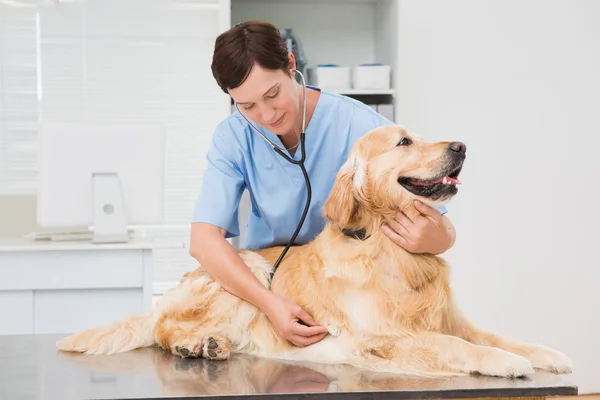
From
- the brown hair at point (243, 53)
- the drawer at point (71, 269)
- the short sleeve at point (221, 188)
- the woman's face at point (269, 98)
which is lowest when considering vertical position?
the drawer at point (71, 269)

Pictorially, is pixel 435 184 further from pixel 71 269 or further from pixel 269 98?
pixel 71 269

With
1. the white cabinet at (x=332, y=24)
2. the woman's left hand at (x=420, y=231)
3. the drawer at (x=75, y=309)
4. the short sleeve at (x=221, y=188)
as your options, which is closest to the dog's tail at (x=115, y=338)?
the short sleeve at (x=221, y=188)

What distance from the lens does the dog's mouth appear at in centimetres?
148

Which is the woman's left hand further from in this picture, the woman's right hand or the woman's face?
the woman's face

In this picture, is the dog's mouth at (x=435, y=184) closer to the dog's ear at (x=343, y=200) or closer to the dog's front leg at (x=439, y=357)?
the dog's ear at (x=343, y=200)

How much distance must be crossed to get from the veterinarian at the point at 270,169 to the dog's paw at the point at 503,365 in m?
0.25

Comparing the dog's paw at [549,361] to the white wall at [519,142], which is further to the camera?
the white wall at [519,142]

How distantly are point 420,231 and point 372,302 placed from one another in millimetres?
182

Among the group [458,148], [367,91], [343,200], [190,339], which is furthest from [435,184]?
[367,91]

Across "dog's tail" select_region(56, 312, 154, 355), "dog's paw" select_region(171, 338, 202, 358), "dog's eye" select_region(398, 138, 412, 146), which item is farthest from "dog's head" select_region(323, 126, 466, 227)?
"dog's tail" select_region(56, 312, 154, 355)

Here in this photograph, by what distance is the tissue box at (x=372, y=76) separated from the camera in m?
3.78

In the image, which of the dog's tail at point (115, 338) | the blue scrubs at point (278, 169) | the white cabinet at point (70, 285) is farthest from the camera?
the white cabinet at point (70, 285)

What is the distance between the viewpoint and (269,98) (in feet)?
5.55

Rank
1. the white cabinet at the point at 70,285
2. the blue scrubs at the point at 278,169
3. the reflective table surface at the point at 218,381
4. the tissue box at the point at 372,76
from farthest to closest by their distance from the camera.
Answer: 1. the tissue box at the point at 372,76
2. the white cabinet at the point at 70,285
3. the blue scrubs at the point at 278,169
4. the reflective table surface at the point at 218,381
